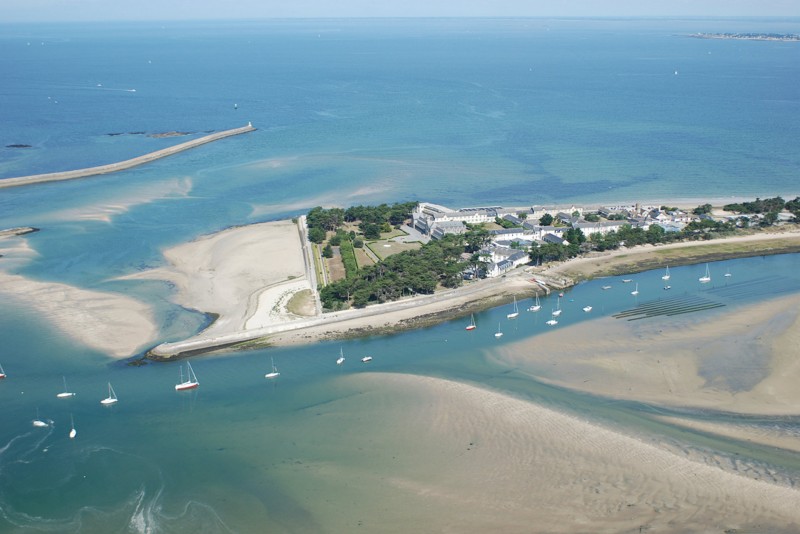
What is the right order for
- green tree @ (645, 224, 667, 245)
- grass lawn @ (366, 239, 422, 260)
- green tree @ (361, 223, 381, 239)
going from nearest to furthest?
1. grass lawn @ (366, 239, 422, 260)
2. green tree @ (645, 224, 667, 245)
3. green tree @ (361, 223, 381, 239)

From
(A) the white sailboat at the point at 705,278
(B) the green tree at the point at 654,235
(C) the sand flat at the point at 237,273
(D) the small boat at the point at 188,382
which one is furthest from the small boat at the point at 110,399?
(B) the green tree at the point at 654,235

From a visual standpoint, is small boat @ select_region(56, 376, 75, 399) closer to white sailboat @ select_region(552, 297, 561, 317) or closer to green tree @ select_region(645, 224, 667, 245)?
white sailboat @ select_region(552, 297, 561, 317)

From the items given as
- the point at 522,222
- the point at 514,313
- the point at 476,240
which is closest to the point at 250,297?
the point at 514,313

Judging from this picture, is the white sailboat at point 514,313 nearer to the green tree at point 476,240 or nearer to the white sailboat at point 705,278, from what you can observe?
the green tree at point 476,240

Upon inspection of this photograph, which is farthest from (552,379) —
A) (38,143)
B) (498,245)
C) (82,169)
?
(38,143)

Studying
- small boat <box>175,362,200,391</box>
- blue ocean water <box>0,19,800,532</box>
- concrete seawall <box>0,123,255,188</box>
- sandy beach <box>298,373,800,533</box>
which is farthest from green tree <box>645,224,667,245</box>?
concrete seawall <box>0,123,255,188</box>

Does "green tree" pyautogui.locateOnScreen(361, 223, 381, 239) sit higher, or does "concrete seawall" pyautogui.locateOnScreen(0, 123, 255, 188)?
"concrete seawall" pyautogui.locateOnScreen(0, 123, 255, 188)
